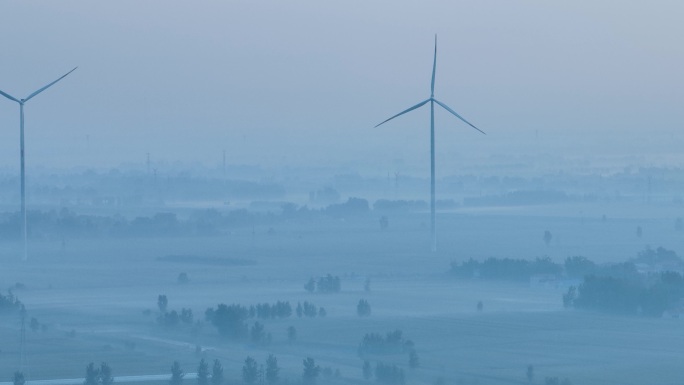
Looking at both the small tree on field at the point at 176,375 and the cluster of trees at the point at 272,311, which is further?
the cluster of trees at the point at 272,311

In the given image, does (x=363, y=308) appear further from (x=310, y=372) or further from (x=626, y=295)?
(x=310, y=372)

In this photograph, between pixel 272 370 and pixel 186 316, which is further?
pixel 186 316

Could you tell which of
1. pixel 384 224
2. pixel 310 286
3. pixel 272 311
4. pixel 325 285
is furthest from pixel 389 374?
pixel 384 224

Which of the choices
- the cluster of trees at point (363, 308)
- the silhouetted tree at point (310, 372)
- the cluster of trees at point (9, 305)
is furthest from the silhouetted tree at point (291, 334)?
the cluster of trees at point (9, 305)

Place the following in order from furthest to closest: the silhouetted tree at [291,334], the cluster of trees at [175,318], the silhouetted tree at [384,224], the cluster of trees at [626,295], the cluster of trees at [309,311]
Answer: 1. the silhouetted tree at [384,224]
2. the cluster of trees at [626,295]
3. the cluster of trees at [309,311]
4. the cluster of trees at [175,318]
5. the silhouetted tree at [291,334]

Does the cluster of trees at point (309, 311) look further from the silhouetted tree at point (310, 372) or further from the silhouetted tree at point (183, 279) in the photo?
the silhouetted tree at point (183, 279)

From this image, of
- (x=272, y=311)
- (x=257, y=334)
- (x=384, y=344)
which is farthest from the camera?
(x=272, y=311)
